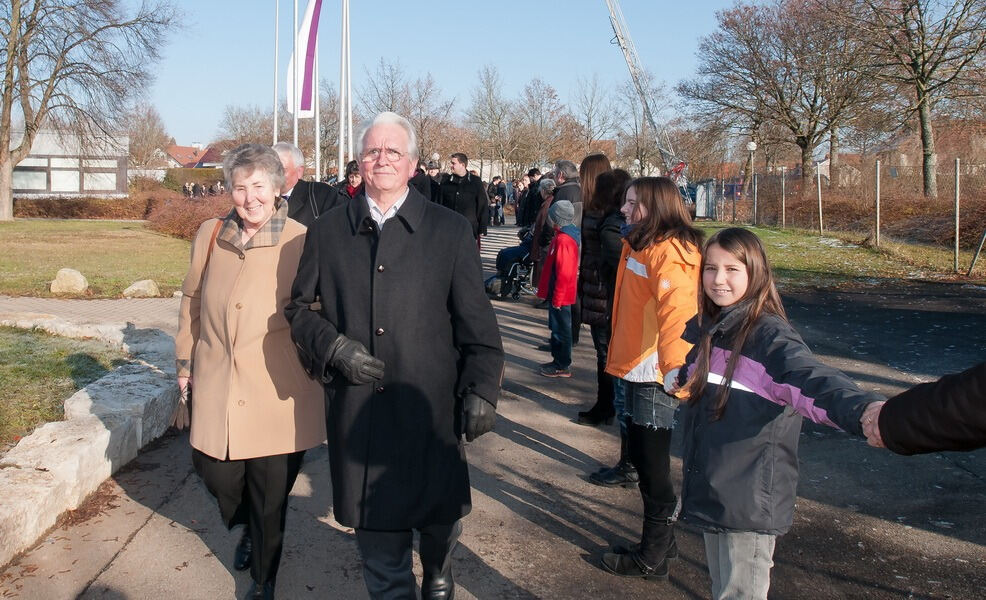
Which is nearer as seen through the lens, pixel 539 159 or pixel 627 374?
pixel 627 374

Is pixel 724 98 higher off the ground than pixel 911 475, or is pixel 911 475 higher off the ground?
pixel 724 98

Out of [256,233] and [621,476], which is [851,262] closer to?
[621,476]

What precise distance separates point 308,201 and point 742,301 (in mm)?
3171

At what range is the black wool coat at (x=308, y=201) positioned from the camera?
5168 mm

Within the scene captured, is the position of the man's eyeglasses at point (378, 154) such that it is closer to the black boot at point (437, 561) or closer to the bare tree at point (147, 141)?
the black boot at point (437, 561)

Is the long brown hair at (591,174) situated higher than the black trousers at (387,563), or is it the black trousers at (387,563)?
the long brown hair at (591,174)

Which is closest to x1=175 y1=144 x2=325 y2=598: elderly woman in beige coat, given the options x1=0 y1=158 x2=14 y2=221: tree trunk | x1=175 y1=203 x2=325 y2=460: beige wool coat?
x1=175 y1=203 x2=325 y2=460: beige wool coat

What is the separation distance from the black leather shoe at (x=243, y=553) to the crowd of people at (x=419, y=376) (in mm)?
13

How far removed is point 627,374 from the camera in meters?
4.09

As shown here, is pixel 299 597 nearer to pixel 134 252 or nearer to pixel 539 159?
pixel 134 252

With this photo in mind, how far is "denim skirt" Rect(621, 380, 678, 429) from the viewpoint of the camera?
3.97m

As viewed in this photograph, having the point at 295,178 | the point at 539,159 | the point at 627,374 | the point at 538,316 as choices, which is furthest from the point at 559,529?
the point at 539,159

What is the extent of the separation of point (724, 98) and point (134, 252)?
29.1m

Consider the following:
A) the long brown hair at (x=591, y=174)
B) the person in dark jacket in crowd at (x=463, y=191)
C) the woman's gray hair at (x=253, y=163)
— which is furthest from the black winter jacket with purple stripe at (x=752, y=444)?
the person in dark jacket in crowd at (x=463, y=191)
